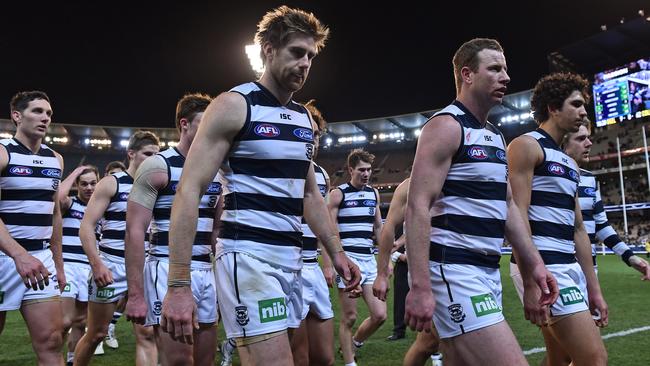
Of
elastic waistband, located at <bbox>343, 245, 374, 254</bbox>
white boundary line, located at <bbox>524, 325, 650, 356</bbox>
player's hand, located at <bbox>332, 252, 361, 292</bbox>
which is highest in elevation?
player's hand, located at <bbox>332, 252, 361, 292</bbox>

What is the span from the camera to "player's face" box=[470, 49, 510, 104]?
11.0 feet

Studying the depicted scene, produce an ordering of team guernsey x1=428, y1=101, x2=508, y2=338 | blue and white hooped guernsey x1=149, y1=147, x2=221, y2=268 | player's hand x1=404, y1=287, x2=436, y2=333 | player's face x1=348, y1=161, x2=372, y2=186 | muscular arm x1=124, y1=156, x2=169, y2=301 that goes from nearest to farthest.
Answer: player's hand x1=404, y1=287, x2=436, y2=333 < team guernsey x1=428, y1=101, x2=508, y2=338 < muscular arm x1=124, y1=156, x2=169, y2=301 < blue and white hooped guernsey x1=149, y1=147, x2=221, y2=268 < player's face x1=348, y1=161, x2=372, y2=186

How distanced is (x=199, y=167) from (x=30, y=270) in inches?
84.8

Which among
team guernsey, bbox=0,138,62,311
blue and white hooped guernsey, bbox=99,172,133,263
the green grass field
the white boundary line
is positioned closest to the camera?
team guernsey, bbox=0,138,62,311

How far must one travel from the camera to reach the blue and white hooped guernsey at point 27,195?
4.84 meters

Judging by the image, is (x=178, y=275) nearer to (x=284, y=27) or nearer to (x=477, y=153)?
(x=284, y=27)

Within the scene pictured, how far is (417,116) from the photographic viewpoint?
179 feet

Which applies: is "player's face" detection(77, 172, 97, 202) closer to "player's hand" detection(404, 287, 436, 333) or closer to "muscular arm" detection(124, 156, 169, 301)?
"muscular arm" detection(124, 156, 169, 301)

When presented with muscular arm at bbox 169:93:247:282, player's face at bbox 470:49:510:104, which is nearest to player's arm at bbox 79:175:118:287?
muscular arm at bbox 169:93:247:282

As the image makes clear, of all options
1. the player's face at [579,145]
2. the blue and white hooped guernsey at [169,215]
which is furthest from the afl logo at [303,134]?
the player's face at [579,145]

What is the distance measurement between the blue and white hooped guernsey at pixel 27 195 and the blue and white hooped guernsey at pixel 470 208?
139 inches

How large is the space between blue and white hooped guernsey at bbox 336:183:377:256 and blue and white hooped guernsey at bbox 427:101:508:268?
14.9 feet

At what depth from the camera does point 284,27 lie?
2967 mm

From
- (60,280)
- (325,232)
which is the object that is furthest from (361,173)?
(325,232)
